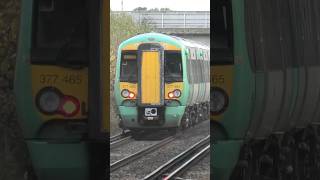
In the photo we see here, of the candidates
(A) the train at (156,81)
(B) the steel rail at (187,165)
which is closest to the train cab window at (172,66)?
(A) the train at (156,81)

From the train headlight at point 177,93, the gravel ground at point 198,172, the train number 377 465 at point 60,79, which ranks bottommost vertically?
the gravel ground at point 198,172

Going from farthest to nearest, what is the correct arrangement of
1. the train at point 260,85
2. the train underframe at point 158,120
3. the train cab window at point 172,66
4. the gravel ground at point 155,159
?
1. the train cab window at point 172,66
2. the train underframe at point 158,120
3. the gravel ground at point 155,159
4. the train at point 260,85

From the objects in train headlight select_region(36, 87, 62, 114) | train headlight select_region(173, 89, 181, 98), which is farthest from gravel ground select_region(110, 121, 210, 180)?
train headlight select_region(36, 87, 62, 114)

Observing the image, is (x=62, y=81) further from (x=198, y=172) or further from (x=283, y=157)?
(x=198, y=172)

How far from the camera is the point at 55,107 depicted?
5285 mm

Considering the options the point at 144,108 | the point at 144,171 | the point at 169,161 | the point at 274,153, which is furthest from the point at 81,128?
the point at 169,161

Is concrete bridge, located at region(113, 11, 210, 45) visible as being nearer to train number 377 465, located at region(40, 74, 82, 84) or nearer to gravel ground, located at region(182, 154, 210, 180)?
train number 377 465, located at region(40, 74, 82, 84)

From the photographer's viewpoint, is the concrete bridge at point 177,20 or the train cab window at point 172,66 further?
the train cab window at point 172,66

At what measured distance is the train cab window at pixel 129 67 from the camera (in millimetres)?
9541

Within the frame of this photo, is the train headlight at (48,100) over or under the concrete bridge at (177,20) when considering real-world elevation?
under

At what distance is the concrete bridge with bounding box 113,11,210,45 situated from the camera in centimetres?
562

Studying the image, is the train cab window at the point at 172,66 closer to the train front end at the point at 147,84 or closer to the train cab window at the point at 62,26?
the train front end at the point at 147,84

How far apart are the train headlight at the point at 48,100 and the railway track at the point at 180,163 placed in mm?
2895

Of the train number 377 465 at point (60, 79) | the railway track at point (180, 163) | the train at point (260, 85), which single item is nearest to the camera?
the train number 377 465 at point (60, 79)
